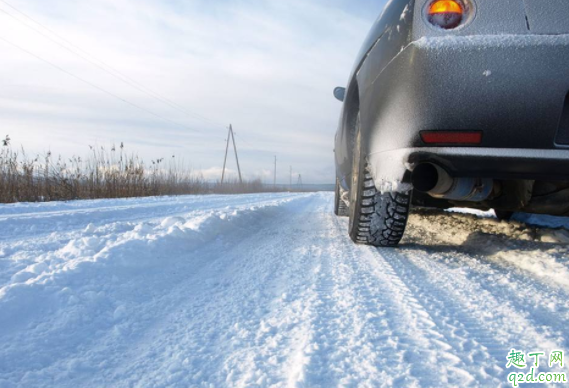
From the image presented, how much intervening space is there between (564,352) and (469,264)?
1.07 meters

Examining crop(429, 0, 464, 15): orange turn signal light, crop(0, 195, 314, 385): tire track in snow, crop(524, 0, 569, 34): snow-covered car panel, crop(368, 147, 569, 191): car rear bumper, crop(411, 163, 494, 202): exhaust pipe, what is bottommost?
crop(0, 195, 314, 385): tire track in snow

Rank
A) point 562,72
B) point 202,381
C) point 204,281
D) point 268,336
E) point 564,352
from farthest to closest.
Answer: point 204,281 < point 562,72 < point 268,336 < point 564,352 < point 202,381

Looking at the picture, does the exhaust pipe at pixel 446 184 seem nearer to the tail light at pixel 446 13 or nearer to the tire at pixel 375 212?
the tire at pixel 375 212

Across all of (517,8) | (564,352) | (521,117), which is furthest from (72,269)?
(517,8)

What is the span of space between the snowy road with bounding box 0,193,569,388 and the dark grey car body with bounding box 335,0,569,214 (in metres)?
0.59

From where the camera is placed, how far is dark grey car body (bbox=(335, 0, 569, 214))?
1.38 metres

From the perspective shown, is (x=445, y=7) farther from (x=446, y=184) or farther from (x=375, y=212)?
(x=375, y=212)

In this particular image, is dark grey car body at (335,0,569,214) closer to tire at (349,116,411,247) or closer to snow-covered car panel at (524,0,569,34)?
snow-covered car panel at (524,0,569,34)

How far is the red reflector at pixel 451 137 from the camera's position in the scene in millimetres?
1500

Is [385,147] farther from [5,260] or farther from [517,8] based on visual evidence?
[5,260]

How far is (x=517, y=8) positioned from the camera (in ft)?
4.64

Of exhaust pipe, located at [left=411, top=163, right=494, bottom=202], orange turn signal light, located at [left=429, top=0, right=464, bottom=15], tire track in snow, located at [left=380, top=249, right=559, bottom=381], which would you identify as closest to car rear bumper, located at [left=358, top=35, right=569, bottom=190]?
orange turn signal light, located at [left=429, top=0, right=464, bottom=15]

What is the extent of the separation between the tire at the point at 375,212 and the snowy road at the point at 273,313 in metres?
0.12

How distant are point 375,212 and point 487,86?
101cm
